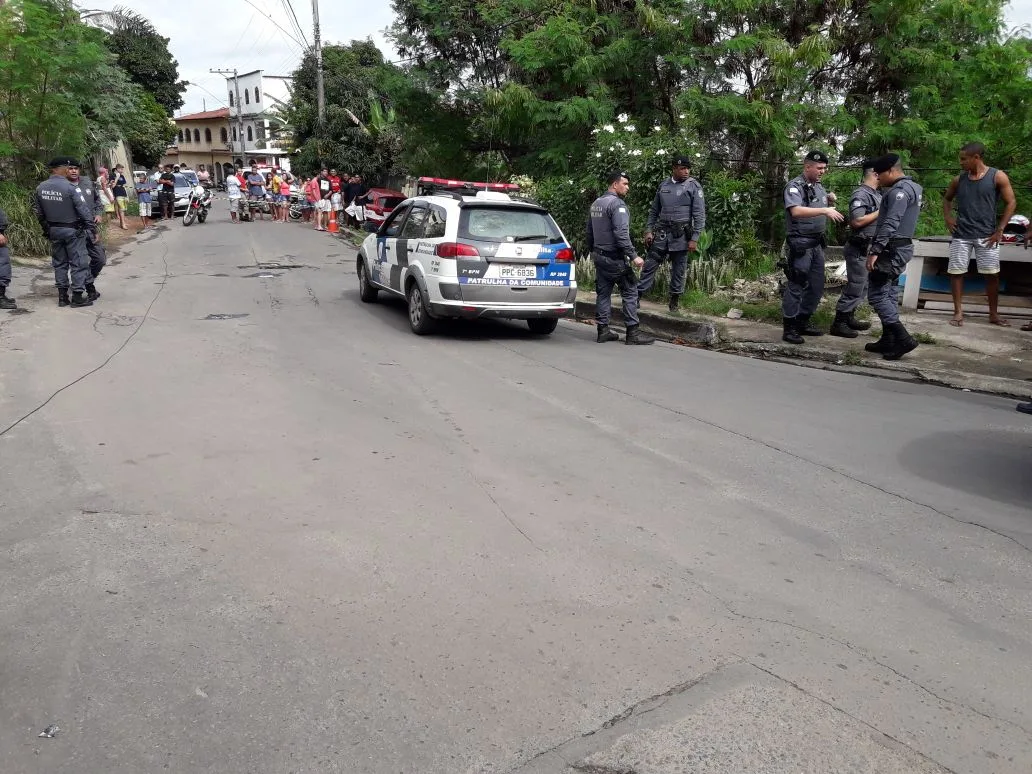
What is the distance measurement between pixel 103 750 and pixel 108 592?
1.10 metres

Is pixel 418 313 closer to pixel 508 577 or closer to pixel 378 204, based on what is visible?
pixel 508 577

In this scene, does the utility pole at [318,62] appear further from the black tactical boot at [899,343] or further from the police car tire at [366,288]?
the black tactical boot at [899,343]

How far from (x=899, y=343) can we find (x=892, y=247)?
3.06 feet

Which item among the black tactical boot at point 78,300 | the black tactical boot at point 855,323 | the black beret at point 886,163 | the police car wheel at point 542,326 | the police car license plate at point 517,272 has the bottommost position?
the police car wheel at point 542,326

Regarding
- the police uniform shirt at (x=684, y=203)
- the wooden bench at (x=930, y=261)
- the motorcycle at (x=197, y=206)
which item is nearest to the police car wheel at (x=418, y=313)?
the police uniform shirt at (x=684, y=203)

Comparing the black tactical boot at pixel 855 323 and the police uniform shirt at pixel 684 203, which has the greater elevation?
the police uniform shirt at pixel 684 203

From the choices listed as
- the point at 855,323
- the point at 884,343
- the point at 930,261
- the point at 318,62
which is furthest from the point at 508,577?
the point at 318,62

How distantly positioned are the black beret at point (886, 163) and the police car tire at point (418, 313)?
193 inches

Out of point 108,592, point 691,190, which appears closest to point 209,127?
point 691,190

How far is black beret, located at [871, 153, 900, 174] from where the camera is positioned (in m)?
8.41

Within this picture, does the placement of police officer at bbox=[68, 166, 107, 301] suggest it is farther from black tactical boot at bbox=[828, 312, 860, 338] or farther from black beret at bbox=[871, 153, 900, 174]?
black beret at bbox=[871, 153, 900, 174]

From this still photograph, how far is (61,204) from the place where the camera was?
1095 cm

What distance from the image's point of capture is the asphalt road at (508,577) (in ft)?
9.04

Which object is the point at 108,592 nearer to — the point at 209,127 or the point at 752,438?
the point at 752,438
